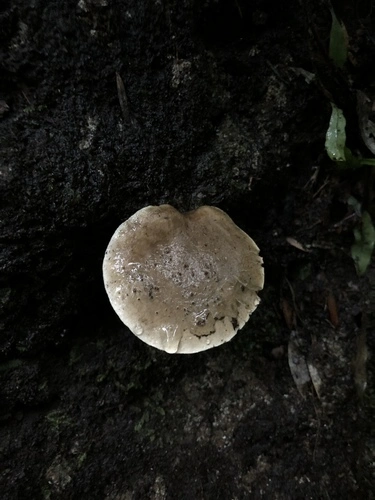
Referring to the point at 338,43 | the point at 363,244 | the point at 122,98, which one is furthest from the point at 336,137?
the point at 122,98

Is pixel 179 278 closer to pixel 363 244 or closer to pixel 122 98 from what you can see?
pixel 122 98

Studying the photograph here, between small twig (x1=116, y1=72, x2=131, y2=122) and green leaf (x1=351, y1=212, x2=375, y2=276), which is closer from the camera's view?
small twig (x1=116, y1=72, x2=131, y2=122)

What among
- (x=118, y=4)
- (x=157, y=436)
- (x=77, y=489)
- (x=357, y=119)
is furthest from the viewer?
(x=357, y=119)

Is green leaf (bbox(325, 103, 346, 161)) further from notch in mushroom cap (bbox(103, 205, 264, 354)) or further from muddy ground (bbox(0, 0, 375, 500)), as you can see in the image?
notch in mushroom cap (bbox(103, 205, 264, 354))

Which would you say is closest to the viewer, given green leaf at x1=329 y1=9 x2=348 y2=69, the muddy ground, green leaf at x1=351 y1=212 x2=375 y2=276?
the muddy ground

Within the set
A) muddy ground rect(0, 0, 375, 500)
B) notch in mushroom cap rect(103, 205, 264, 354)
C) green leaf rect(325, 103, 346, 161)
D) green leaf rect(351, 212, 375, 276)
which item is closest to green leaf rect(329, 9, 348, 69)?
muddy ground rect(0, 0, 375, 500)

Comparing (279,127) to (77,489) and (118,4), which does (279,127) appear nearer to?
(118,4)

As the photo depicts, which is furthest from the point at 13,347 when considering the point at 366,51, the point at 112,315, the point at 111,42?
the point at 366,51
